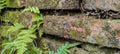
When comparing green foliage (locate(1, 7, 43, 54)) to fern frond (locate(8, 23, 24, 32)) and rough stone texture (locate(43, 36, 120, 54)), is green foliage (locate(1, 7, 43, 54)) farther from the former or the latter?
rough stone texture (locate(43, 36, 120, 54))

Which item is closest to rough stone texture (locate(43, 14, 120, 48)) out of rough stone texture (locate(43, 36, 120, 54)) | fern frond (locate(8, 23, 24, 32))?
rough stone texture (locate(43, 36, 120, 54))

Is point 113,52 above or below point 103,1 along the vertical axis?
below

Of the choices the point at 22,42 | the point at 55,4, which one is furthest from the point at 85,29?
the point at 22,42

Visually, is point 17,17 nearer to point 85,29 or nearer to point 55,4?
point 55,4

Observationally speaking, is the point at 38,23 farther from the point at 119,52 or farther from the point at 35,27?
the point at 119,52

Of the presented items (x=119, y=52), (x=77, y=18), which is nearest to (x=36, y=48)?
(x=77, y=18)
